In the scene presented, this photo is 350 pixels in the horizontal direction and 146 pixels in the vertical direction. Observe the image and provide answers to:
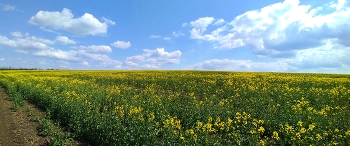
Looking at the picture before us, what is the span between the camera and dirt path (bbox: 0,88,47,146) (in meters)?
10.4

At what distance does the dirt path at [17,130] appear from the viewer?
1038 centimetres

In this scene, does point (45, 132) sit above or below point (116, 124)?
below

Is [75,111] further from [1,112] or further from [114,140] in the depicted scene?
[1,112]

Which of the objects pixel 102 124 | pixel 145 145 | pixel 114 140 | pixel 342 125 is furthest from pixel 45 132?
pixel 342 125

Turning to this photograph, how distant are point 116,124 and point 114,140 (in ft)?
3.06

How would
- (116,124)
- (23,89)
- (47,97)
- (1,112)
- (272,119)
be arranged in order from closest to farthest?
(116,124) < (272,119) < (1,112) < (47,97) < (23,89)

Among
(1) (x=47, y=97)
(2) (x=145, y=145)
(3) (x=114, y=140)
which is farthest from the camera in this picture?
(1) (x=47, y=97)

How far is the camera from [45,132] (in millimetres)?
11219

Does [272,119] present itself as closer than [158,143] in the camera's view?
No

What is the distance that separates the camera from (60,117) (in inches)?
520

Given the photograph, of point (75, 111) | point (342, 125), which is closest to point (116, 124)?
point (75, 111)

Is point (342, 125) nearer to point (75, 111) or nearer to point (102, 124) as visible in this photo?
point (102, 124)

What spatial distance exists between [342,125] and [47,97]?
620 inches

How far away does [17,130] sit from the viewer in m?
11.8
